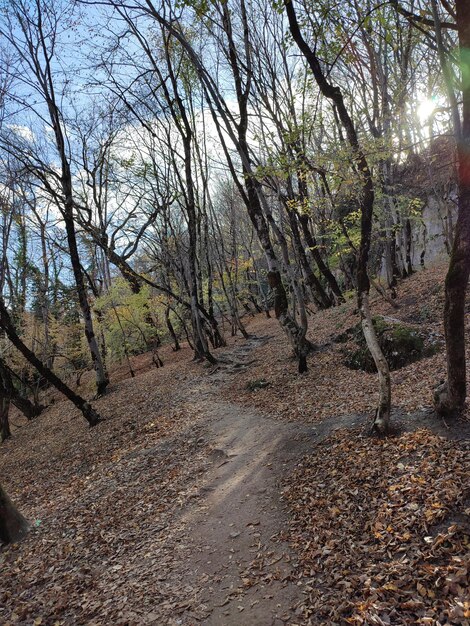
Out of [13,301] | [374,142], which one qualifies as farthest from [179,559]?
[13,301]

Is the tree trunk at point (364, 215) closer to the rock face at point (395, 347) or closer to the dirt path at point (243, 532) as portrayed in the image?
the dirt path at point (243, 532)

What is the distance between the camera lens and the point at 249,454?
6871 mm

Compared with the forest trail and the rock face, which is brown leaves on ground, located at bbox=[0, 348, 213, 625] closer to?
the forest trail

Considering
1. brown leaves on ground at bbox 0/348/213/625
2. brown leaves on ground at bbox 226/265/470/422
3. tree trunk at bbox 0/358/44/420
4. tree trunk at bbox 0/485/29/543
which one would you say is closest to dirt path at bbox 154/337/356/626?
brown leaves on ground at bbox 0/348/213/625

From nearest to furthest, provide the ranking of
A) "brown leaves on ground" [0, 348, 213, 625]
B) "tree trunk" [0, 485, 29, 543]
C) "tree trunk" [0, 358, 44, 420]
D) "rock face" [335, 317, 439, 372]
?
1. "brown leaves on ground" [0, 348, 213, 625]
2. "tree trunk" [0, 485, 29, 543]
3. "rock face" [335, 317, 439, 372]
4. "tree trunk" [0, 358, 44, 420]

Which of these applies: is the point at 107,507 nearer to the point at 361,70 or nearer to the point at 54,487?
the point at 54,487

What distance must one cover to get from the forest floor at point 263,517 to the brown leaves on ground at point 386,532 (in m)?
0.01

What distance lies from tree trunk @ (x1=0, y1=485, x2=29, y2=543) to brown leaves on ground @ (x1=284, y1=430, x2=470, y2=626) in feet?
15.4

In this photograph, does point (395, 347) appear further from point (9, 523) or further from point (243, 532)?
point (9, 523)

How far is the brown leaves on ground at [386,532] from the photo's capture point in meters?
2.99

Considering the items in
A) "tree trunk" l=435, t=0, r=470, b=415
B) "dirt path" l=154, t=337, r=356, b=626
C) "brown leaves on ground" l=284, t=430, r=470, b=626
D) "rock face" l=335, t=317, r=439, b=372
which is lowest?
"dirt path" l=154, t=337, r=356, b=626

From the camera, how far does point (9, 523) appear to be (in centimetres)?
644

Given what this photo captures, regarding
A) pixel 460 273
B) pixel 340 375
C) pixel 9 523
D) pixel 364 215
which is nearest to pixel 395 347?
pixel 340 375

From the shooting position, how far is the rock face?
8586mm
